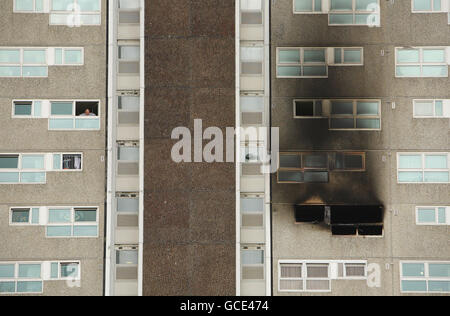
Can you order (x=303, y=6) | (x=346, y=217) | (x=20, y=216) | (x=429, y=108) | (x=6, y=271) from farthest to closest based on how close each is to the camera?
(x=303, y=6)
(x=429, y=108)
(x=20, y=216)
(x=6, y=271)
(x=346, y=217)

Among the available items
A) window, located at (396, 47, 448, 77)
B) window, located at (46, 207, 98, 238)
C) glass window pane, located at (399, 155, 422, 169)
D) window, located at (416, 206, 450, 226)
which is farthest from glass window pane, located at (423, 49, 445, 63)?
window, located at (46, 207, 98, 238)

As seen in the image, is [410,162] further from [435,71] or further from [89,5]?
[89,5]

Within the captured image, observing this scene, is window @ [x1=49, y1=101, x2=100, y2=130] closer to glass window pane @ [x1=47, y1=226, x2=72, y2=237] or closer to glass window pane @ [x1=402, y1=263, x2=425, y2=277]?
glass window pane @ [x1=47, y1=226, x2=72, y2=237]

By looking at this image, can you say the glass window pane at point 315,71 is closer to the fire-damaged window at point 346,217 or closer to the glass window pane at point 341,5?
the glass window pane at point 341,5

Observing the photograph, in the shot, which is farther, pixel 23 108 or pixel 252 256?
pixel 23 108

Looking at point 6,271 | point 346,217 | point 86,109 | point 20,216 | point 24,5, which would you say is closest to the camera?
point 346,217

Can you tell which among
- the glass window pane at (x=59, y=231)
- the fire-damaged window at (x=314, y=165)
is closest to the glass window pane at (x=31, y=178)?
the glass window pane at (x=59, y=231)

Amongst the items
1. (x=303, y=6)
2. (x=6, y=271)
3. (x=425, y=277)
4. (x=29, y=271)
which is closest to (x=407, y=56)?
(x=303, y=6)
